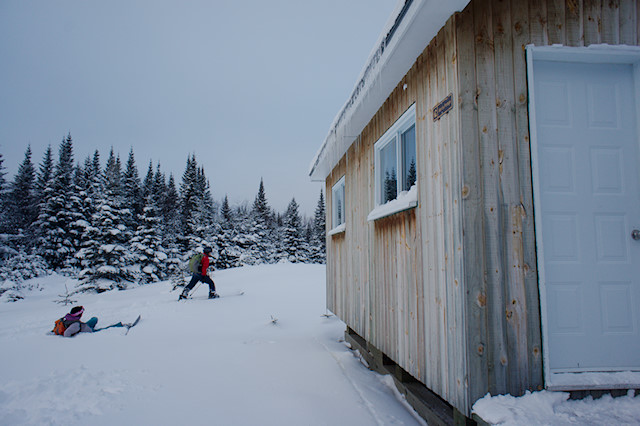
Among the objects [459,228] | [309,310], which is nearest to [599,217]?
[459,228]

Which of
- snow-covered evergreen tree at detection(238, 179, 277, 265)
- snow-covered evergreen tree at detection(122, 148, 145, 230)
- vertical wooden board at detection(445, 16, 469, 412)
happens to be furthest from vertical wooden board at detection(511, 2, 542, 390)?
snow-covered evergreen tree at detection(122, 148, 145, 230)

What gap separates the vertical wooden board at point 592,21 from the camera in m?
2.45

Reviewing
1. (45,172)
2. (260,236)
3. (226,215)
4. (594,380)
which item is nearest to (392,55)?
(594,380)

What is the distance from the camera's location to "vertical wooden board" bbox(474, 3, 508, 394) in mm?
2227

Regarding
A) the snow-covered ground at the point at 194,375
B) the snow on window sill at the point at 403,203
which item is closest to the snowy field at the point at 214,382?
the snow-covered ground at the point at 194,375

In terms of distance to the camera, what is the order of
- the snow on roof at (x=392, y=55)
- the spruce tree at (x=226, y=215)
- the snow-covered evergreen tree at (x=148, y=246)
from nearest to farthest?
the snow on roof at (x=392, y=55)
the snow-covered evergreen tree at (x=148, y=246)
the spruce tree at (x=226, y=215)

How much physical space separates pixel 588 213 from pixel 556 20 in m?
1.39

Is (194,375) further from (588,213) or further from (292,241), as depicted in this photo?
(292,241)

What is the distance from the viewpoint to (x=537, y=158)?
2.38 m

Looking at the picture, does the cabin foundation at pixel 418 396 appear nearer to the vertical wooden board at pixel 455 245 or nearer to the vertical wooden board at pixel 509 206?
the vertical wooden board at pixel 455 245

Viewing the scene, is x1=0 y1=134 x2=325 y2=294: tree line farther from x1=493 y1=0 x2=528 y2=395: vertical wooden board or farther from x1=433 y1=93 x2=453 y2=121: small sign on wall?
x1=493 y1=0 x2=528 y2=395: vertical wooden board

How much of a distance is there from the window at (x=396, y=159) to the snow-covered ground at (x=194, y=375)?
2.15 metres

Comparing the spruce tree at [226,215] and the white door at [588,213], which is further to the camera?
the spruce tree at [226,215]

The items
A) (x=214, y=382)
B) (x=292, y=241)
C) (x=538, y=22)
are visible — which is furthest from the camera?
(x=292, y=241)
